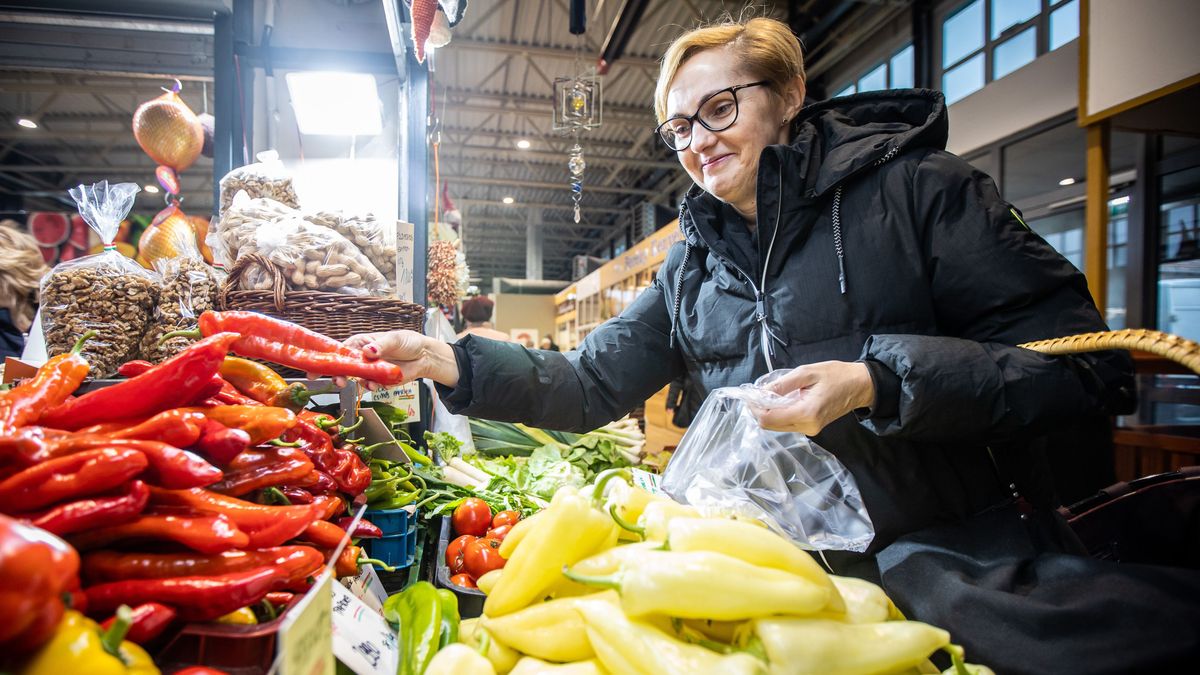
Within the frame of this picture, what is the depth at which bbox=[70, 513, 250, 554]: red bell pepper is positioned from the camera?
0.80 m

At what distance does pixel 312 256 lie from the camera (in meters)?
1.83

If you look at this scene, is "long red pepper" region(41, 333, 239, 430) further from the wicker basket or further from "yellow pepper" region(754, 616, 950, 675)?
"yellow pepper" region(754, 616, 950, 675)

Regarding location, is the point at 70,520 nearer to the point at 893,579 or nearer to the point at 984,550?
the point at 893,579

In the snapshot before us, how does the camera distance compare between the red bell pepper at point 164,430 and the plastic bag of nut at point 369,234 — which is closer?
the red bell pepper at point 164,430

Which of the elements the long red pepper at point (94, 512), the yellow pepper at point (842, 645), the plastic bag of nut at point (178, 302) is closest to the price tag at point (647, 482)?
the yellow pepper at point (842, 645)

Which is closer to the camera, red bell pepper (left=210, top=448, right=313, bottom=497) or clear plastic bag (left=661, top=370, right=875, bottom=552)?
red bell pepper (left=210, top=448, right=313, bottom=497)

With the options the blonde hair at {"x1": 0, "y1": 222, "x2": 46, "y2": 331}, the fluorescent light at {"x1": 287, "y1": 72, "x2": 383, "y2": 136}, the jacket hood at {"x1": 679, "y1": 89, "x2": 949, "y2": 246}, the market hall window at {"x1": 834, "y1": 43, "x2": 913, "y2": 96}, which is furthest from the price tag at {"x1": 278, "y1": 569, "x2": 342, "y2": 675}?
the market hall window at {"x1": 834, "y1": 43, "x2": 913, "y2": 96}

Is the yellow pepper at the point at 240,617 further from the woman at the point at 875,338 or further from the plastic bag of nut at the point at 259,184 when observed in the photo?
the plastic bag of nut at the point at 259,184

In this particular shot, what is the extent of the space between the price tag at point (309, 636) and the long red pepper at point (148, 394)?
1.64 feet

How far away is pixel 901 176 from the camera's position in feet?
4.71

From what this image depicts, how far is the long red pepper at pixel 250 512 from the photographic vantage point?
872 millimetres

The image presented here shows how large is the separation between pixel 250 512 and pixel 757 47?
1.68 metres

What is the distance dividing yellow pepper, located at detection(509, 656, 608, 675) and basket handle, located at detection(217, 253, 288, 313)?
125 cm

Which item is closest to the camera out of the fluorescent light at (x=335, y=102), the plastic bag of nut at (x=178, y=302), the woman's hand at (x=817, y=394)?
the woman's hand at (x=817, y=394)
